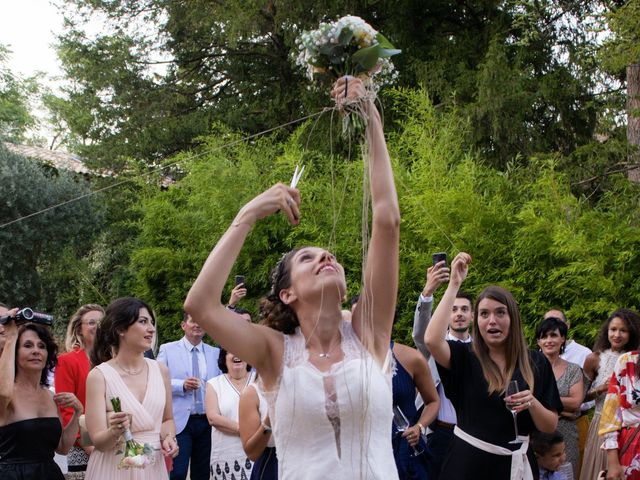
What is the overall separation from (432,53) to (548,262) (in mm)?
7486

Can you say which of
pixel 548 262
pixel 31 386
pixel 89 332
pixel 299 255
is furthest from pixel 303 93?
pixel 299 255

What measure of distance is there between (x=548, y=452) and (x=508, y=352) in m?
1.74

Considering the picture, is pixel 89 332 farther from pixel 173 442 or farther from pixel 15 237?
pixel 15 237

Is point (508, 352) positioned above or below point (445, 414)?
above

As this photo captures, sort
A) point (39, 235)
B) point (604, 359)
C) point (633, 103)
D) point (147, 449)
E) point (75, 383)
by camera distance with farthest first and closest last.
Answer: point (39, 235), point (633, 103), point (604, 359), point (75, 383), point (147, 449)

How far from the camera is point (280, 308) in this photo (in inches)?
137

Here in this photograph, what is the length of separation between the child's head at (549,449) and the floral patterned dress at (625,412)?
0.62 m

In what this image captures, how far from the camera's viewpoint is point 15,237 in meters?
18.6

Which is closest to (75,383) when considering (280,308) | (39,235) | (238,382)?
(238,382)

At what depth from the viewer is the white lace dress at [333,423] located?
3076 mm

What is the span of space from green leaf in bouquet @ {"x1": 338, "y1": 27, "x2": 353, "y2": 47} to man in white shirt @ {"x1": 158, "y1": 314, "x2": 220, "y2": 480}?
4.55 m

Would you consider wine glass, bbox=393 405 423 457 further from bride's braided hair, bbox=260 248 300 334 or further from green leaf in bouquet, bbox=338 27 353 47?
green leaf in bouquet, bbox=338 27 353 47

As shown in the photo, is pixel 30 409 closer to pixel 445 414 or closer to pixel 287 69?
pixel 445 414

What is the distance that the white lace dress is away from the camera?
308 cm
